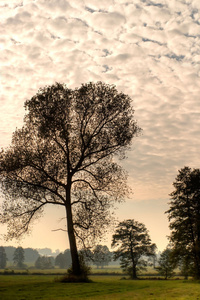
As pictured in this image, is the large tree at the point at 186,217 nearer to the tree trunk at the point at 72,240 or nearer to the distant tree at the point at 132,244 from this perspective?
the tree trunk at the point at 72,240

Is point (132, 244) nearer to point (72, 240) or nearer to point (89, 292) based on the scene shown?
point (72, 240)

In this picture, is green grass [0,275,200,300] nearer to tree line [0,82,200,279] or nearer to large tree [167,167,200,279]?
tree line [0,82,200,279]

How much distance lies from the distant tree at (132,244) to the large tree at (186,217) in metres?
33.4

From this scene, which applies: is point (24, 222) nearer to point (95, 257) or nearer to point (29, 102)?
point (95, 257)

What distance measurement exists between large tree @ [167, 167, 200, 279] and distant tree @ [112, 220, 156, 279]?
3343cm

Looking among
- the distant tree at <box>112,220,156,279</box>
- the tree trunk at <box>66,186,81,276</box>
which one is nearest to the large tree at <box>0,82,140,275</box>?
the tree trunk at <box>66,186,81,276</box>

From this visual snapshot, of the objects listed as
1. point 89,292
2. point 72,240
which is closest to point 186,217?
point 72,240

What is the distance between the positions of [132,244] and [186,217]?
3651cm

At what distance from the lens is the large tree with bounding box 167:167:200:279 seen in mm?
43250

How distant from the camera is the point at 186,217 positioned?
45.3 m

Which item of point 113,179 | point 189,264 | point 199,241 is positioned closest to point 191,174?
point 199,241

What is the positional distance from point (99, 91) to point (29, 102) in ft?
23.8

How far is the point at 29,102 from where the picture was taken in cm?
2948

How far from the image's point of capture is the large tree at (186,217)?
4325cm
